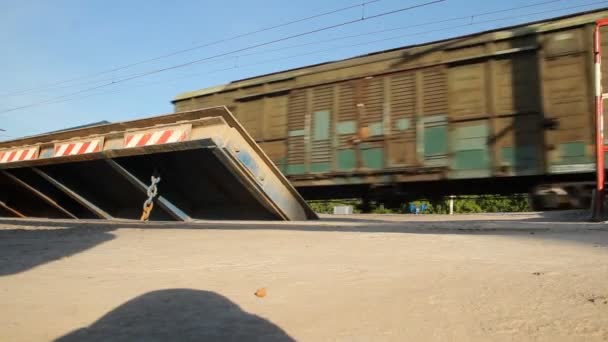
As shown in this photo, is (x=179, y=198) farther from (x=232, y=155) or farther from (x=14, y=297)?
(x=14, y=297)

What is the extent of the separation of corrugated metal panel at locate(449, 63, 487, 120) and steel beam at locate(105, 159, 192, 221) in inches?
188

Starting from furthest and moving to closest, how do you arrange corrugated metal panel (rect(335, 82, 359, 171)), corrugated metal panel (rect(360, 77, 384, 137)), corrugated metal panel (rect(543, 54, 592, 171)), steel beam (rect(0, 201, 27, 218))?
corrugated metal panel (rect(335, 82, 359, 171)) → corrugated metal panel (rect(360, 77, 384, 137)) → steel beam (rect(0, 201, 27, 218)) → corrugated metal panel (rect(543, 54, 592, 171))

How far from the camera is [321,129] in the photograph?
8219 mm

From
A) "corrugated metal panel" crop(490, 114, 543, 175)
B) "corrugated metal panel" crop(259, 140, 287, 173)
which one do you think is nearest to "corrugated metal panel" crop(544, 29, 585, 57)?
"corrugated metal panel" crop(490, 114, 543, 175)

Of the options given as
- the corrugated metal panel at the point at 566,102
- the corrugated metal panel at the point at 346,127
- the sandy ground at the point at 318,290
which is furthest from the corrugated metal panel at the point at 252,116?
the sandy ground at the point at 318,290

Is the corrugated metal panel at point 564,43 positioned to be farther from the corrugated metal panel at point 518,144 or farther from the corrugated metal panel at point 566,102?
the corrugated metal panel at point 518,144

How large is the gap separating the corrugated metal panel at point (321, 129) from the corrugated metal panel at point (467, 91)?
234 centimetres

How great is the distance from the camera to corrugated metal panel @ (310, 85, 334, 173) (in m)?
8.01

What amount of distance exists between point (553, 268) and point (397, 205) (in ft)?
19.5

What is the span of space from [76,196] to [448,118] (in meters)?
6.12

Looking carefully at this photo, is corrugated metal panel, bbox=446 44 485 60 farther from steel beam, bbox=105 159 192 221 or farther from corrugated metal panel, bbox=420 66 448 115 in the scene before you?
steel beam, bbox=105 159 192 221

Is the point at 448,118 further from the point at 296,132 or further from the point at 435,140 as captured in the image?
the point at 296,132

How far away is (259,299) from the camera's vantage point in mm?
1840

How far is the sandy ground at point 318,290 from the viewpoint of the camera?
141 centimetres
